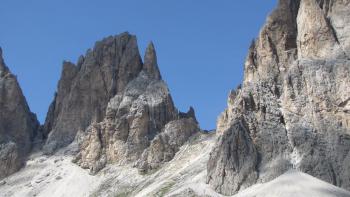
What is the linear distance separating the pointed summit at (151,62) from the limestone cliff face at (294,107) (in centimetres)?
4420

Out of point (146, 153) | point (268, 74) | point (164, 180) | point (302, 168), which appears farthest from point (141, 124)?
point (302, 168)

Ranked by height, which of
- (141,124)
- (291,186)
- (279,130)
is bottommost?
(291,186)

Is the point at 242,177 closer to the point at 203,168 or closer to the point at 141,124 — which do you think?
the point at 203,168

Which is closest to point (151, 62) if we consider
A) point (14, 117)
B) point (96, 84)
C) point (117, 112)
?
point (96, 84)

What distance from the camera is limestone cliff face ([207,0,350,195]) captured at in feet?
362

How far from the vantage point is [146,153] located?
148375 millimetres

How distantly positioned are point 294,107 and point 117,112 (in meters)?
53.7

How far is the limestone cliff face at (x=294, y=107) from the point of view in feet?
362

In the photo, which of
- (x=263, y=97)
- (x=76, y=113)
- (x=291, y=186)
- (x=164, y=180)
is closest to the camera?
(x=291, y=186)

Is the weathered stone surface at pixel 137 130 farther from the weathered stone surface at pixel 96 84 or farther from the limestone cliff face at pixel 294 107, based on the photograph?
the limestone cliff face at pixel 294 107

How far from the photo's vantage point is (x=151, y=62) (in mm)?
173625

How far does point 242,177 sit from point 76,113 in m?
72.5

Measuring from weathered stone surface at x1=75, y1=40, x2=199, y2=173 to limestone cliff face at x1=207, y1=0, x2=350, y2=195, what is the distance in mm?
24573

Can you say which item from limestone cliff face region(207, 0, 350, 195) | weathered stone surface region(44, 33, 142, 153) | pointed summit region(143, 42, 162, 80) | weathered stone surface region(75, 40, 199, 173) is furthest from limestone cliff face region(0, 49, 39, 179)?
limestone cliff face region(207, 0, 350, 195)
